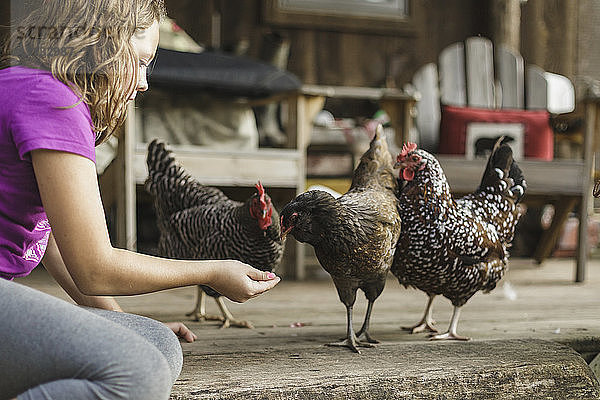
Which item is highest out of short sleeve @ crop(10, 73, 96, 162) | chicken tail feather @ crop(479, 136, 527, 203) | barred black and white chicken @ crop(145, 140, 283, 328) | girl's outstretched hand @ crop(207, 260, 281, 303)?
short sleeve @ crop(10, 73, 96, 162)

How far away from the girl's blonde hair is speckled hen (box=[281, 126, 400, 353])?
0.54 m

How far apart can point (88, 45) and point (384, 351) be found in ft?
3.08

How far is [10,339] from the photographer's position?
0.96 meters

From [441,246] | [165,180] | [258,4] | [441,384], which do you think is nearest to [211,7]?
[258,4]

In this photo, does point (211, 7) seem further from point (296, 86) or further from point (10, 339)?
point (10, 339)

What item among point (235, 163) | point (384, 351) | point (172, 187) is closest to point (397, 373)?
point (384, 351)

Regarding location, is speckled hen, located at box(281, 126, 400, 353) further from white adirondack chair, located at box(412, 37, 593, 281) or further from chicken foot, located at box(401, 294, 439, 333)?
white adirondack chair, located at box(412, 37, 593, 281)

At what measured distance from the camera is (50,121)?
3.34 ft

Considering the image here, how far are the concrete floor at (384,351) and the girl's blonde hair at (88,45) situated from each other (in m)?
0.57

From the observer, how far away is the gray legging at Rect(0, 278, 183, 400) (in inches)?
37.9

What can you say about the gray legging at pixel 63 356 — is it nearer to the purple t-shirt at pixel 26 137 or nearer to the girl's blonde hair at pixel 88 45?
the purple t-shirt at pixel 26 137

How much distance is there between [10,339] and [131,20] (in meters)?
0.53

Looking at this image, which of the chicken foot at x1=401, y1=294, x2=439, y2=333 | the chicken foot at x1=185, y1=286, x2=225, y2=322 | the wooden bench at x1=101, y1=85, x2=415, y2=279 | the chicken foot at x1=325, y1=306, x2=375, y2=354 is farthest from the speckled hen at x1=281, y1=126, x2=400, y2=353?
the wooden bench at x1=101, y1=85, x2=415, y2=279

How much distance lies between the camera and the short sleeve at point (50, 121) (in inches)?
39.6
